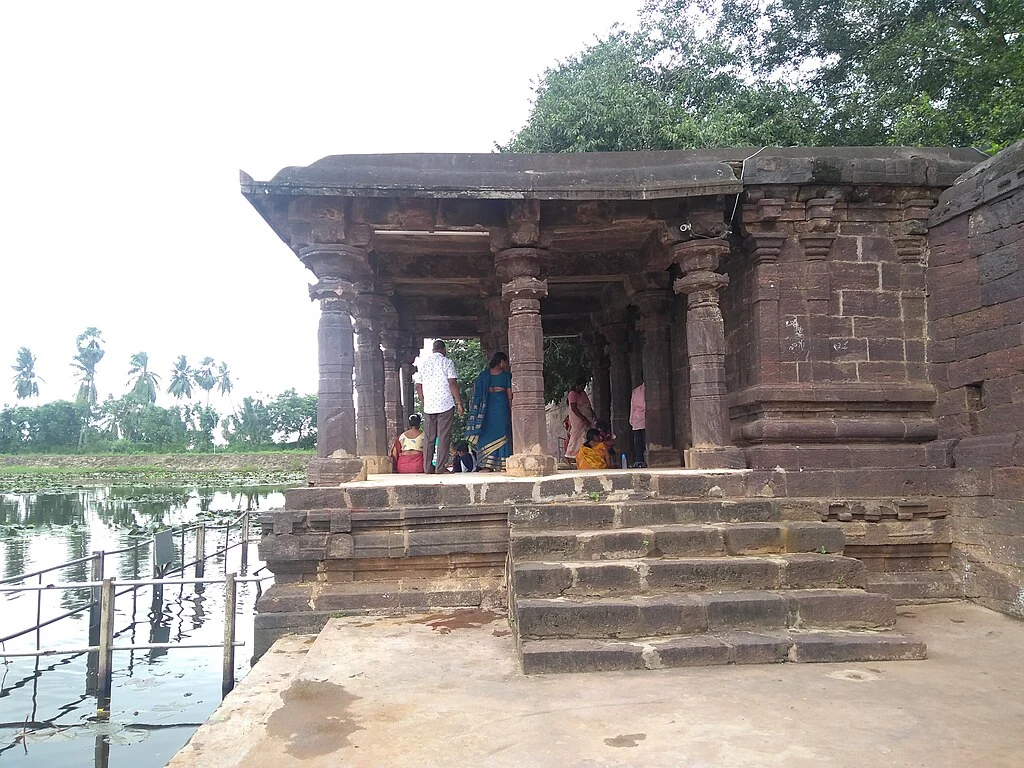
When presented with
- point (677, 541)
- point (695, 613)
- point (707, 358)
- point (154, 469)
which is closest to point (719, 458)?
point (707, 358)

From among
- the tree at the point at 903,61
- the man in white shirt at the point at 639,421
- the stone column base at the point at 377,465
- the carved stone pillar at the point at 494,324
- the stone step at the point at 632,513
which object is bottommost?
the stone step at the point at 632,513

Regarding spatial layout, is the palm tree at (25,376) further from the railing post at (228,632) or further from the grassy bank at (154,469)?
the railing post at (228,632)

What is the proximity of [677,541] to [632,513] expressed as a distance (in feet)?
1.53

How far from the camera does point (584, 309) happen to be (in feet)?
36.9

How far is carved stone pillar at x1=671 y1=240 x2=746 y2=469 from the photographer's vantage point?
672 cm

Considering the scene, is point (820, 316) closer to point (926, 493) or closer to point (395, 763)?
point (926, 493)

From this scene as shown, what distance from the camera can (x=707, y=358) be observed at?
6777 mm

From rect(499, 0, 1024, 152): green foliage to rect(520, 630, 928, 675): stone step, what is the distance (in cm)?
867

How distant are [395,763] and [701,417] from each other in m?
4.43

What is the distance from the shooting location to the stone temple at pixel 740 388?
5832 millimetres

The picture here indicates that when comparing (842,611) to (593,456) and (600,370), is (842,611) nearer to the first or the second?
(593,456)

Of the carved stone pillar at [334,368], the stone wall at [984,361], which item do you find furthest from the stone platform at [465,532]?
the stone wall at [984,361]

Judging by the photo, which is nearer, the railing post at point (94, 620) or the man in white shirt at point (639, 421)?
the railing post at point (94, 620)

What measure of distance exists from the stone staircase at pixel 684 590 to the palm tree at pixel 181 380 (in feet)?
283
